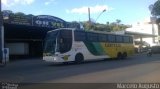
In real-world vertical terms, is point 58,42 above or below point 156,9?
below

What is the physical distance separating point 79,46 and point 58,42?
264cm

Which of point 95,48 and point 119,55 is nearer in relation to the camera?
point 95,48

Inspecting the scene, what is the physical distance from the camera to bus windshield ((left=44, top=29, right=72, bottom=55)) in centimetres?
2630

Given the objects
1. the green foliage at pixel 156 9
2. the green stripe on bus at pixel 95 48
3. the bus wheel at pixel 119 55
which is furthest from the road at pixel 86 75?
the green foliage at pixel 156 9

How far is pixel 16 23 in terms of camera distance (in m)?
37.7

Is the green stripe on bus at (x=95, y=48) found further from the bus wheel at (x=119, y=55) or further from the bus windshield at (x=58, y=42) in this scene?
the bus wheel at (x=119, y=55)

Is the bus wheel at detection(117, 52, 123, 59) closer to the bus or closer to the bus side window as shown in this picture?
the bus

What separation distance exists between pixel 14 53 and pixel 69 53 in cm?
2169

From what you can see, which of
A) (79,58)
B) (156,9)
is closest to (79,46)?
(79,58)

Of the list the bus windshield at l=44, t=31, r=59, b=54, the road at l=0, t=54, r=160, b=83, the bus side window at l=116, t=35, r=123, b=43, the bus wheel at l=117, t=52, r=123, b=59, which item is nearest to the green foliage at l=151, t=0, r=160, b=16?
the bus side window at l=116, t=35, r=123, b=43

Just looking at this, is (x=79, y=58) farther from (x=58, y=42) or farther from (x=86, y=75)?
(x=86, y=75)

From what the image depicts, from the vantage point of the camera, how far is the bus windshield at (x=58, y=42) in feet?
86.3

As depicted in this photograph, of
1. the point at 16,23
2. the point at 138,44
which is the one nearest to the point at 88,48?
the point at 16,23

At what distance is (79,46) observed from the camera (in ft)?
92.8
